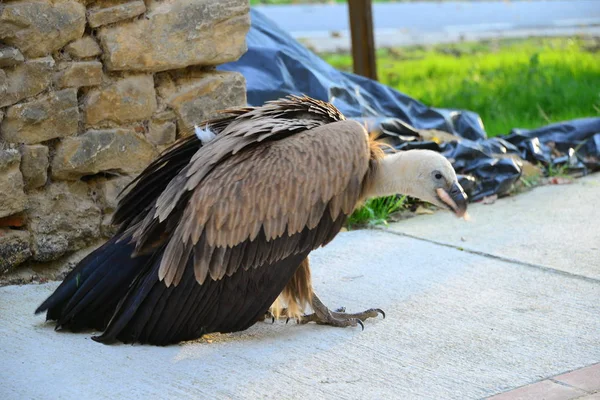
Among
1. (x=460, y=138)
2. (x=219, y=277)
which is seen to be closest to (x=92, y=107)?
(x=219, y=277)

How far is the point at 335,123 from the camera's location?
4027 mm

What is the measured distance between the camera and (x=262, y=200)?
3.81 meters

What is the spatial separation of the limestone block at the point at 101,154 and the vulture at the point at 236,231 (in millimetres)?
753

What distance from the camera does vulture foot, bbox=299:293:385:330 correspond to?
4.14 meters

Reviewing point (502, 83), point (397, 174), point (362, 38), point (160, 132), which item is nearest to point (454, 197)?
point (397, 174)

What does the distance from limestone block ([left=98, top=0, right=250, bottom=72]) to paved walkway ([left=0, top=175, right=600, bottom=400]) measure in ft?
4.08

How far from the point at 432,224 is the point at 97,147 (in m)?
2.18

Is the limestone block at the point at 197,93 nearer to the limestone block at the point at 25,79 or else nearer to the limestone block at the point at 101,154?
the limestone block at the point at 101,154

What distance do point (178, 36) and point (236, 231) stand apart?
1443mm

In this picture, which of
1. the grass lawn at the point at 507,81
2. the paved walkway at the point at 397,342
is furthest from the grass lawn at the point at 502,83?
the paved walkway at the point at 397,342

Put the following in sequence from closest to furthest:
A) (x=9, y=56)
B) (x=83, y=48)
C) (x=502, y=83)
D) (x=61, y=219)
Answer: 1. (x=9, y=56)
2. (x=83, y=48)
3. (x=61, y=219)
4. (x=502, y=83)

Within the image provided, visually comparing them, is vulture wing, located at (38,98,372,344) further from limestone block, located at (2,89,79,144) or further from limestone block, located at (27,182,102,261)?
limestone block, located at (2,89,79,144)

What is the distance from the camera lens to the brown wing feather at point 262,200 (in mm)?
3814

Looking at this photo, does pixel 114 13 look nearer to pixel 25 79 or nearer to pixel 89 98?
pixel 89 98
